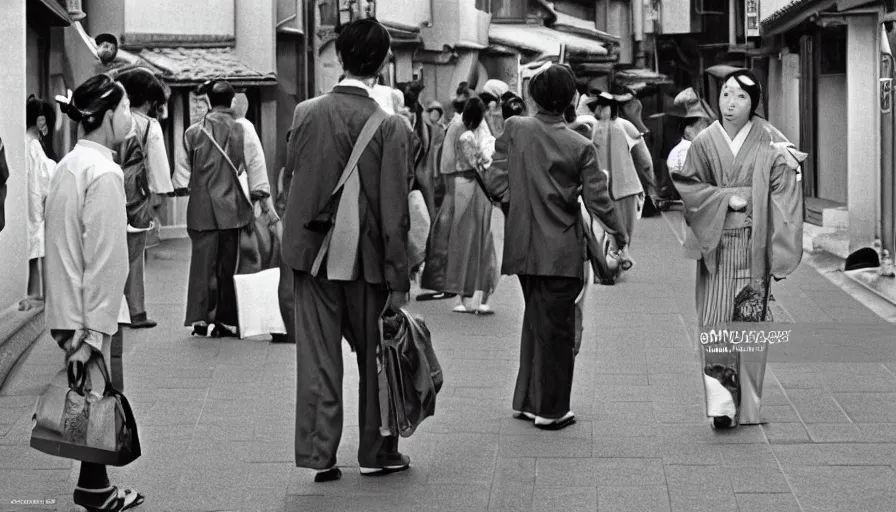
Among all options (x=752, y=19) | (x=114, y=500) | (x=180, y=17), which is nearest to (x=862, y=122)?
(x=752, y=19)

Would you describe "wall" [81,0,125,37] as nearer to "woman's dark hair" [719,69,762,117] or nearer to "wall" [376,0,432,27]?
"wall" [376,0,432,27]

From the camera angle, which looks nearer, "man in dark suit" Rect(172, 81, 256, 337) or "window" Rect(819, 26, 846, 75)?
"man in dark suit" Rect(172, 81, 256, 337)

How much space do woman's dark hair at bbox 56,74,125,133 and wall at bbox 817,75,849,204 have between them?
1662cm

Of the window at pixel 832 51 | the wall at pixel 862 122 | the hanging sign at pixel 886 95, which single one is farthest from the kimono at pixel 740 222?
the window at pixel 832 51

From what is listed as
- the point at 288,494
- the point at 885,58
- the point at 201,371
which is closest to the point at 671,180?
the point at 288,494

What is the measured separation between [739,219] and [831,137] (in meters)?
14.4

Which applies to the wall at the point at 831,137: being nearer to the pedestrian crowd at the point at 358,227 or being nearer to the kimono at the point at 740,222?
the pedestrian crowd at the point at 358,227

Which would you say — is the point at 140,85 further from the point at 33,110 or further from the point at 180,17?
the point at 180,17

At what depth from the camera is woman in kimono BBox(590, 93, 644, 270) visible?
15.2 m

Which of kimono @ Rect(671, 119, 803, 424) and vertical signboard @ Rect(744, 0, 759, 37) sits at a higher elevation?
vertical signboard @ Rect(744, 0, 759, 37)

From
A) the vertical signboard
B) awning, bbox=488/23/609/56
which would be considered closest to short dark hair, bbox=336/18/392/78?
the vertical signboard

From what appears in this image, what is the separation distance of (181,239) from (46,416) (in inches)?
563

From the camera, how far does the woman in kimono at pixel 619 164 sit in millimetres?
15195

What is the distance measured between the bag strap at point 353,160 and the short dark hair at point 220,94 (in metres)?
4.80
